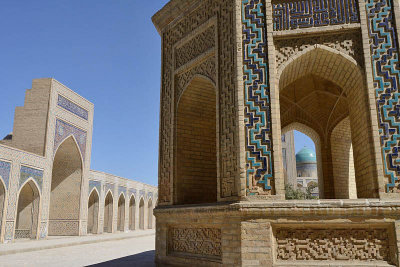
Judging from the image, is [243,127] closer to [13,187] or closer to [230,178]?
[230,178]

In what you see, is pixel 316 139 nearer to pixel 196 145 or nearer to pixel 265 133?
pixel 196 145

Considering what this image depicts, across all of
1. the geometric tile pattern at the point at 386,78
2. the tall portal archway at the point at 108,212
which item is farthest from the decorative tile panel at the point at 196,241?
the tall portal archway at the point at 108,212

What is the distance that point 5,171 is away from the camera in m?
12.0

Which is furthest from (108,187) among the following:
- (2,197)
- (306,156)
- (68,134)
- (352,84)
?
(352,84)

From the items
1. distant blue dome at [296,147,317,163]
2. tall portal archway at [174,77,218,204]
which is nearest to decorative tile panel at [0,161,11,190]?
tall portal archway at [174,77,218,204]

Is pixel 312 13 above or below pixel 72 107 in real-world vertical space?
below

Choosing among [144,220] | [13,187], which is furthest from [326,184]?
[144,220]

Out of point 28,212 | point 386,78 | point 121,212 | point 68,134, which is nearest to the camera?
point 386,78

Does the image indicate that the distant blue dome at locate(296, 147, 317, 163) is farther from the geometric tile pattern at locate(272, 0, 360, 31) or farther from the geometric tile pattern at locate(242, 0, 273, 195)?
the geometric tile pattern at locate(242, 0, 273, 195)

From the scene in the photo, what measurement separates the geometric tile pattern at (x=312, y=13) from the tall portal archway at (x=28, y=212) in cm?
1143

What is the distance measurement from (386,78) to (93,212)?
54.0ft

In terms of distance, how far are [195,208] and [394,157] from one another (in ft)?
8.14

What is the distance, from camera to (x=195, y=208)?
498cm

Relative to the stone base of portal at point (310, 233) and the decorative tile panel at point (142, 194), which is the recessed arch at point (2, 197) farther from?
the decorative tile panel at point (142, 194)
